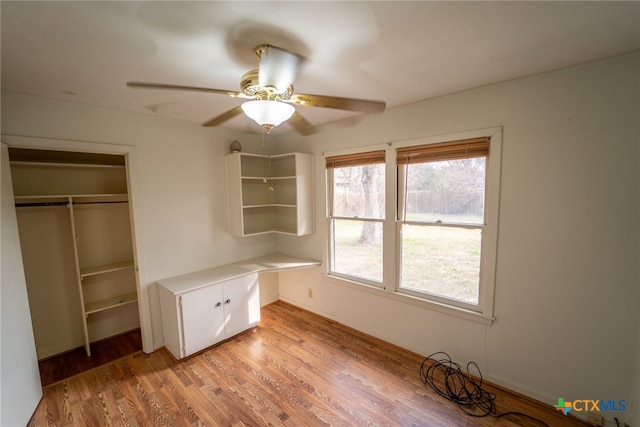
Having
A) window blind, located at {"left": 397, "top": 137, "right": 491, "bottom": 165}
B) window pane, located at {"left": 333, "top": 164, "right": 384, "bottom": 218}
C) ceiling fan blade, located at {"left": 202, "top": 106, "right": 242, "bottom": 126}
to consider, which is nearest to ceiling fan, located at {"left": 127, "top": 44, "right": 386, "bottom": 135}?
ceiling fan blade, located at {"left": 202, "top": 106, "right": 242, "bottom": 126}

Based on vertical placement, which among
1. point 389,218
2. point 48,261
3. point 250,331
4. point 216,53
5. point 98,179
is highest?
point 216,53

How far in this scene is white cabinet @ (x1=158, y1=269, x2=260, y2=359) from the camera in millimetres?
2447

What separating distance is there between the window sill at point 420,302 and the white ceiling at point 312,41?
1838mm

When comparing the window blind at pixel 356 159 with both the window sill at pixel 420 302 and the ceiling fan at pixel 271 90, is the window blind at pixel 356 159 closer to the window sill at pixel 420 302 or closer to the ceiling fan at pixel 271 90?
the ceiling fan at pixel 271 90

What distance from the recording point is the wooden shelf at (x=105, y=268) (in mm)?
2562

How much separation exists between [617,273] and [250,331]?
3177mm

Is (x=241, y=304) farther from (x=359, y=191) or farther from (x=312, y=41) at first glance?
(x=312, y=41)

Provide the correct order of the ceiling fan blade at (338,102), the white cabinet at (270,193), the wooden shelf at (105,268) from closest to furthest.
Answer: the ceiling fan blade at (338,102), the wooden shelf at (105,268), the white cabinet at (270,193)

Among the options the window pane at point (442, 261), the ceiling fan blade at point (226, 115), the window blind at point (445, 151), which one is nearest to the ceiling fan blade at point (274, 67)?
the ceiling fan blade at point (226, 115)

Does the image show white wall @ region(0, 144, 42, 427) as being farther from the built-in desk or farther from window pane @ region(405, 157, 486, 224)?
window pane @ region(405, 157, 486, 224)

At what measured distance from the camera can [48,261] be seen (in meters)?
2.53

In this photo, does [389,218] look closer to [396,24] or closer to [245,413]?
[396,24]

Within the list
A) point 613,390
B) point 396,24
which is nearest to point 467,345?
point 613,390

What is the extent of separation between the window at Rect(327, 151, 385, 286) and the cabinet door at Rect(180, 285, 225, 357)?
1372 millimetres
